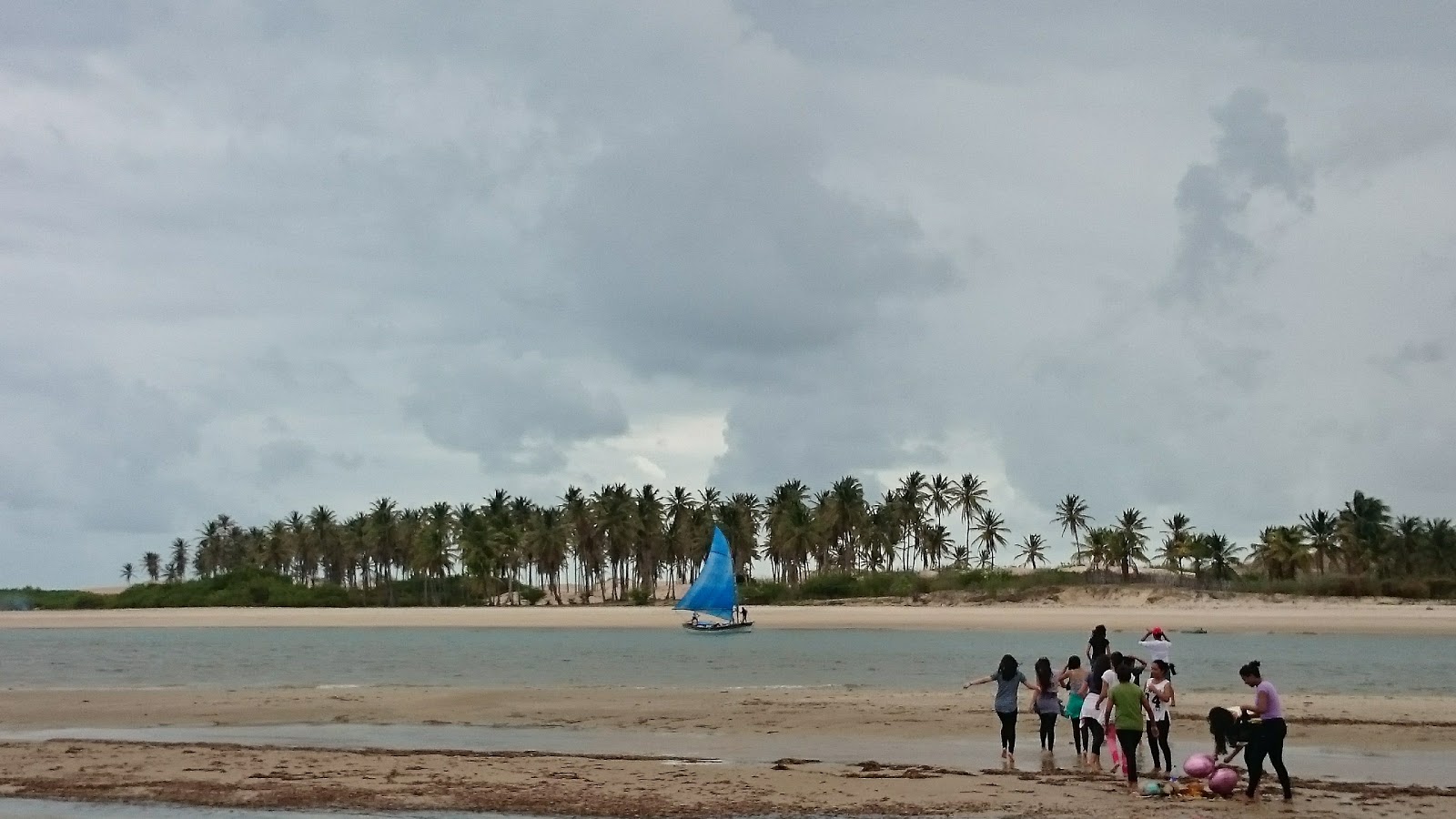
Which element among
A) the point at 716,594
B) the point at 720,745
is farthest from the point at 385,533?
the point at 720,745

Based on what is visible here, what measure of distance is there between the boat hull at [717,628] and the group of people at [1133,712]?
1895 inches

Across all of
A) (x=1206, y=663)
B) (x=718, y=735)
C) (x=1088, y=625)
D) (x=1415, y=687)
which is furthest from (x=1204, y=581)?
(x=718, y=735)

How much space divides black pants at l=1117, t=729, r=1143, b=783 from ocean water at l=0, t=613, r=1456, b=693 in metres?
16.6

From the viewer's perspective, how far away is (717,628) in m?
67.3

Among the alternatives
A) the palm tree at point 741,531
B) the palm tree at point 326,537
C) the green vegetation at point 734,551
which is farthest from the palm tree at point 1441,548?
the palm tree at point 326,537

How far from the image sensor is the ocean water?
3581 centimetres

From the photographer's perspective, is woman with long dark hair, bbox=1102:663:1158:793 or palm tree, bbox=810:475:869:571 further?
palm tree, bbox=810:475:869:571

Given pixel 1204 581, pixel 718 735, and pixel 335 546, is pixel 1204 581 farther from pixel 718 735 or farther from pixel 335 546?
pixel 335 546

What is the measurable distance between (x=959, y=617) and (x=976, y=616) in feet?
6.23

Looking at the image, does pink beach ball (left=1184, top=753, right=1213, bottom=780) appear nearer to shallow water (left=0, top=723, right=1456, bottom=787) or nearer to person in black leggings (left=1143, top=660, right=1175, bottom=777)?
A: person in black leggings (left=1143, top=660, right=1175, bottom=777)

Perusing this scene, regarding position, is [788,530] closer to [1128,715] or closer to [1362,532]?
[1362,532]

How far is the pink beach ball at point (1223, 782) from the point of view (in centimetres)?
1520

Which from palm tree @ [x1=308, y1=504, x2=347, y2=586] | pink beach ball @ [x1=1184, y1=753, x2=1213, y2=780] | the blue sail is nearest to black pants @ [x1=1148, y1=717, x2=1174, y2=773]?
pink beach ball @ [x1=1184, y1=753, x2=1213, y2=780]

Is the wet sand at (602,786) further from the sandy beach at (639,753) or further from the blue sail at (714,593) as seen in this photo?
the blue sail at (714,593)
